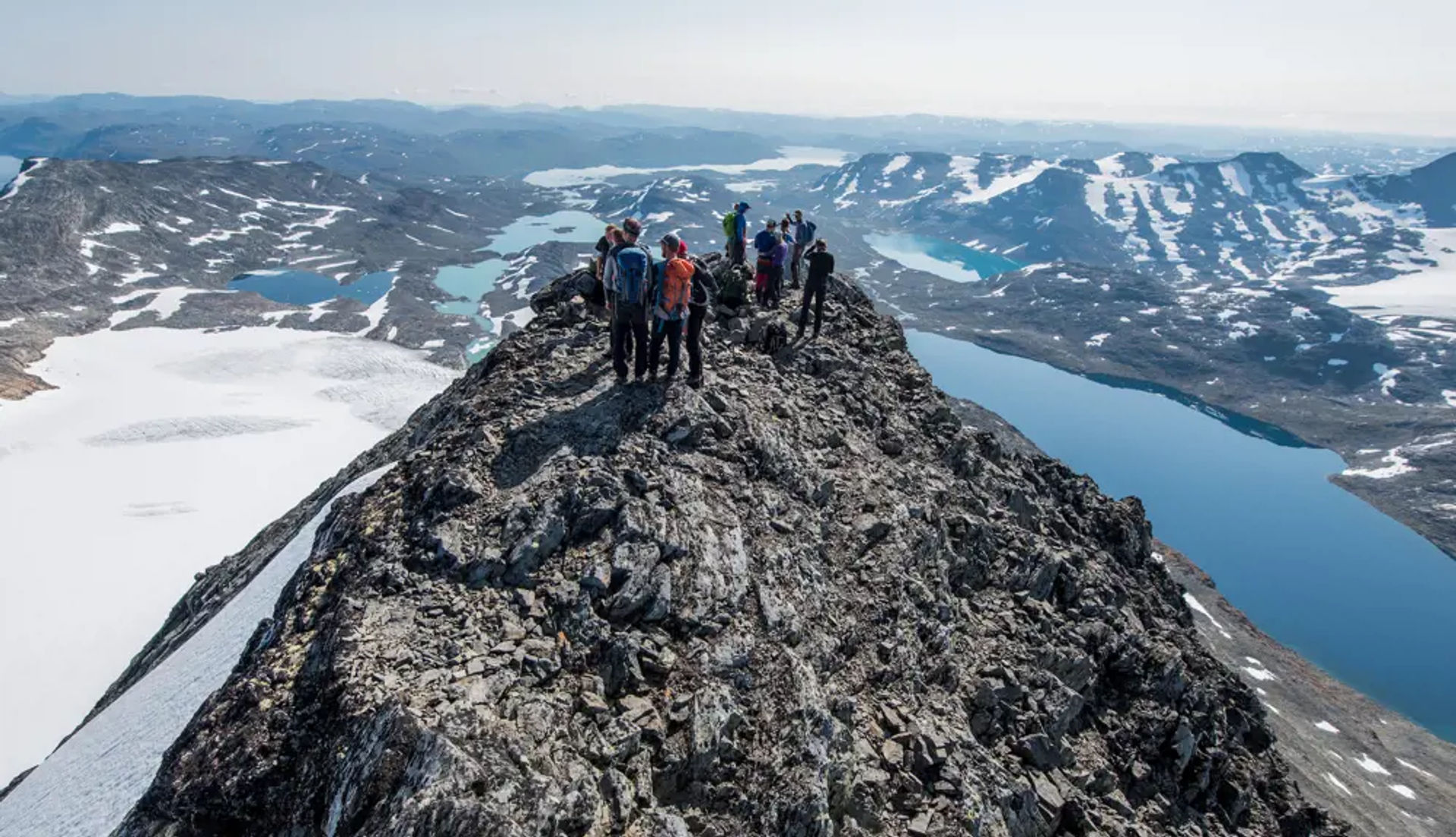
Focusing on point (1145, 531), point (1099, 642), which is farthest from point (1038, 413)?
point (1099, 642)

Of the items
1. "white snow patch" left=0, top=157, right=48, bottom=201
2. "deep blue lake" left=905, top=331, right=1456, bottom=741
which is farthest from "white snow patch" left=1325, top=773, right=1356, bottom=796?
"white snow patch" left=0, top=157, right=48, bottom=201

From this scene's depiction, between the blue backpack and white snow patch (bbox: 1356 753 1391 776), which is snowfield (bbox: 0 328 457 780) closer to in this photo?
the blue backpack

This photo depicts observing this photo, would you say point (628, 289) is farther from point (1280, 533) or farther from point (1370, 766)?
point (1280, 533)

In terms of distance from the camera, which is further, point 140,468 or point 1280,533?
point 1280,533

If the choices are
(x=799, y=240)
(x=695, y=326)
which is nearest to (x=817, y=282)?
(x=799, y=240)

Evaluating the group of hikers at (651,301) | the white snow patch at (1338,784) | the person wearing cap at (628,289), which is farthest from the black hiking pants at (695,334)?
the white snow patch at (1338,784)

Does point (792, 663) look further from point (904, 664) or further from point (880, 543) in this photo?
point (880, 543)
